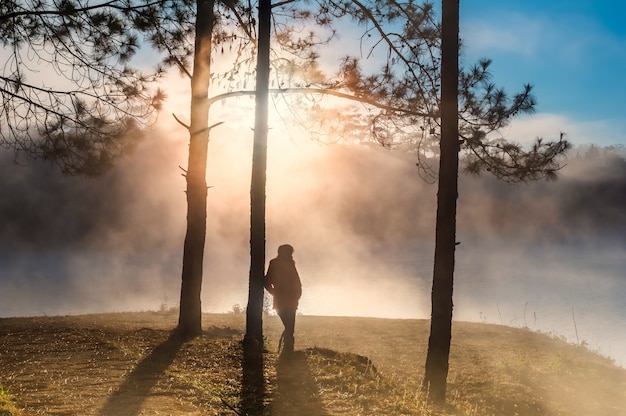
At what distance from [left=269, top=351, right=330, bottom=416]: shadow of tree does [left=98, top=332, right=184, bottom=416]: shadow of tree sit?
1.49 meters

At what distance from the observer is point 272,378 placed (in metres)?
7.13

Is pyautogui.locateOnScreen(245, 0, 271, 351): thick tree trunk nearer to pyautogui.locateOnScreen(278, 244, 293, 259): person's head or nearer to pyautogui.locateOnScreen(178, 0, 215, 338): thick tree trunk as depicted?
pyautogui.locateOnScreen(278, 244, 293, 259): person's head

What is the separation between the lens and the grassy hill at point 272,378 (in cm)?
583

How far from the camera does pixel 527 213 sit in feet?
266

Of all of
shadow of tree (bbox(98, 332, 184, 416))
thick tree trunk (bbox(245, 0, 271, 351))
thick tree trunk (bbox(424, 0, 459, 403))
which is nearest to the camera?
shadow of tree (bbox(98, 332, 184, 416))

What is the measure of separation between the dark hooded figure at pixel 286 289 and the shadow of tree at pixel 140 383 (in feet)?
5.90

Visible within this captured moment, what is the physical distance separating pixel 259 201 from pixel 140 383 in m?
3.57

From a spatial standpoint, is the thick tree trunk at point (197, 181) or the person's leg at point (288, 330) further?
the thick tree trunk at point (197, 181)

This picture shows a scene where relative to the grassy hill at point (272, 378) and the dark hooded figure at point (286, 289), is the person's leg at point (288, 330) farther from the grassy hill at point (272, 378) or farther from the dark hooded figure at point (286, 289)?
the grassy hill at point (272, 378)

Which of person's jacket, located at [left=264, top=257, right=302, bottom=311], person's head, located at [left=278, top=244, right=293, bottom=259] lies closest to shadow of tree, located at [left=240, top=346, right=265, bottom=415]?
person's jacket, located at [left=264, top=257, right=302, bottom=311]

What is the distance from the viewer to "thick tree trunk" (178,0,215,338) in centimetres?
997

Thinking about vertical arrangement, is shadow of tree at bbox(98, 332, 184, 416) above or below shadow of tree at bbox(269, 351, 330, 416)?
above

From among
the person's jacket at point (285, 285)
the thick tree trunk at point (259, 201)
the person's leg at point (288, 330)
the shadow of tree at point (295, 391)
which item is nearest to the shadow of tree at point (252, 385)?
the shadow of tree at point (295, 391)

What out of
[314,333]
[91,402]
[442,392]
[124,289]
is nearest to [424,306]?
[314,333]
